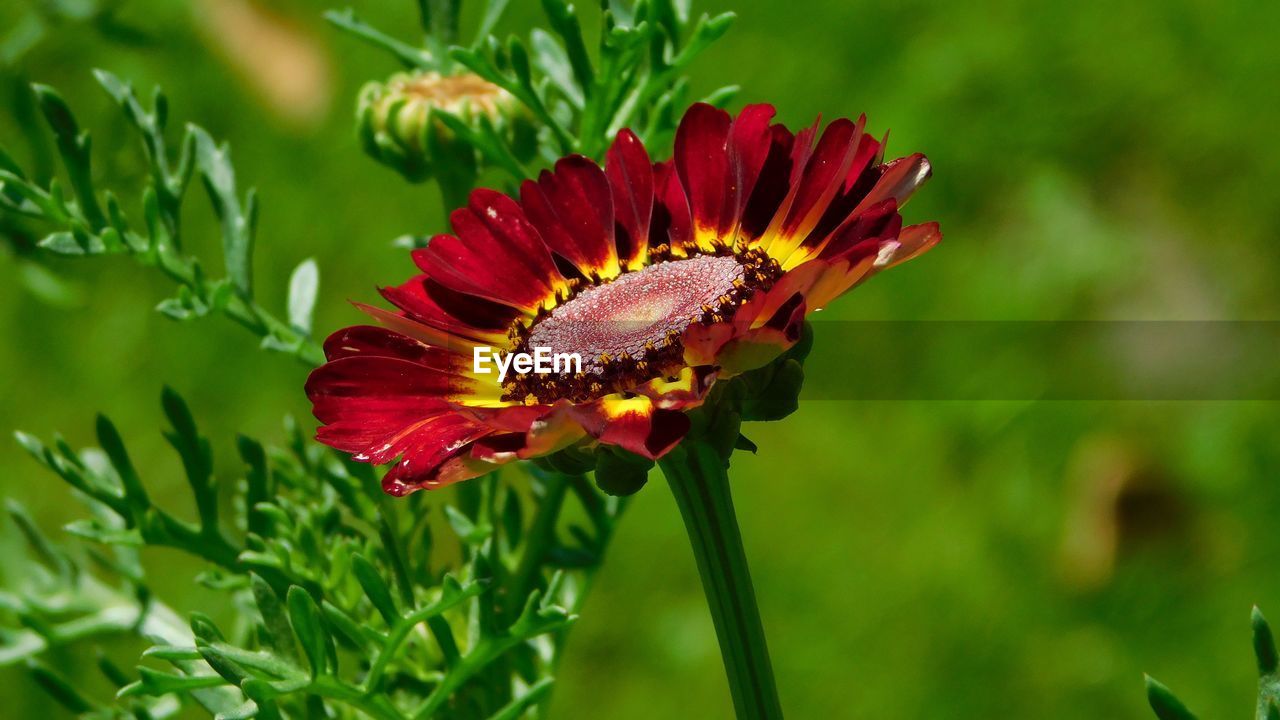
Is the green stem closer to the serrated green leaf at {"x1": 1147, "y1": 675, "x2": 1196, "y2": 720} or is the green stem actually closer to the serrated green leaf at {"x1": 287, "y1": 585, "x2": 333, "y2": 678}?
the serrated green leaf at {"x1": 287, "y1": 585, "x2": 333, "y2": 678}

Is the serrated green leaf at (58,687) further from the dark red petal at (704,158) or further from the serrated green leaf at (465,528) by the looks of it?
the dark red petal at (704,158)

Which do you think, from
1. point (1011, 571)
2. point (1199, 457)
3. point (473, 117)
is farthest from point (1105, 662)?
point (473, 117)

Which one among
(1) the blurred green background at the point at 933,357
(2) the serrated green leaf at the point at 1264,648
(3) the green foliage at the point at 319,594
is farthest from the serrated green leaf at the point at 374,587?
(1) the blurred green background at the point at 933,357

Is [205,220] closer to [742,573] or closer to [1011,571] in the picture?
[1011,571]

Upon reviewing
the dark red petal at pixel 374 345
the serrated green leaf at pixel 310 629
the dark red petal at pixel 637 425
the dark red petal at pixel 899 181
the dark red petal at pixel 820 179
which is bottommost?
the serrated green leaf at pixel 310 629

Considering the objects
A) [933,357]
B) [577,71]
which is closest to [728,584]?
[577,71]

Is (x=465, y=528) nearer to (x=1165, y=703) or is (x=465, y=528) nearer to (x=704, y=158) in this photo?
(x=704, y=158)

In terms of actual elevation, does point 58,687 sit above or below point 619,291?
below
